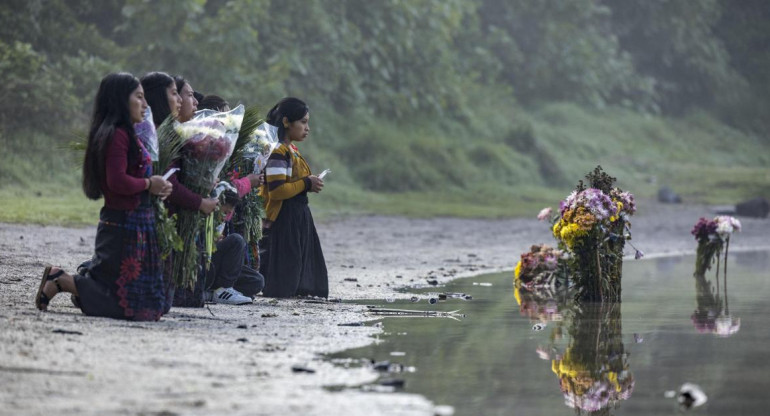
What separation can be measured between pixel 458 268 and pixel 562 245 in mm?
2967

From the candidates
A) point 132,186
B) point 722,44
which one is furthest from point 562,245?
point 722,44

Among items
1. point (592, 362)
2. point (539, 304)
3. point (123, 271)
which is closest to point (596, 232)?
point (539, 304)

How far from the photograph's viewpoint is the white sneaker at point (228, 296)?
31.4ft

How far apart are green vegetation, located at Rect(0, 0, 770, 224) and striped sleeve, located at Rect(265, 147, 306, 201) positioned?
696 cm

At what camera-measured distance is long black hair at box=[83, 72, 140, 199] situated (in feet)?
25.6

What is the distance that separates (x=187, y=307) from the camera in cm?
922

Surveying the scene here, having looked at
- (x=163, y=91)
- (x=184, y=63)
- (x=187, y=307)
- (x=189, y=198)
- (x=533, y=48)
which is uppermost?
(x=533, y=48)

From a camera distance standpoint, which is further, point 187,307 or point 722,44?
point 722,44

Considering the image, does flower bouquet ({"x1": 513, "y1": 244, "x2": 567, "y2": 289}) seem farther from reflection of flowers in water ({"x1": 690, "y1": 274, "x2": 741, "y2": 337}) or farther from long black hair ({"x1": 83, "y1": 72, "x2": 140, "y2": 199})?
long black hair ({"x1": 83, "y1": 72, "x2": 140, "y2": 199})

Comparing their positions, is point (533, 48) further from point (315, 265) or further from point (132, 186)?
point (132, 186)

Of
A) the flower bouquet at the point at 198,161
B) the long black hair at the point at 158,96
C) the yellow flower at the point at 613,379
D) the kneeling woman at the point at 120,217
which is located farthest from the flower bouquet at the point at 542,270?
the yellow flower at the point at 613,379

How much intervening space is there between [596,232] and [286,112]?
2762mm

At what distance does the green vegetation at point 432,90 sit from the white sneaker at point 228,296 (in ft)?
23.8

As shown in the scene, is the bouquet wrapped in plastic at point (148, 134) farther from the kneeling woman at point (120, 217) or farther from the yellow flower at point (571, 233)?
the yellow flower at point (571, 233)
